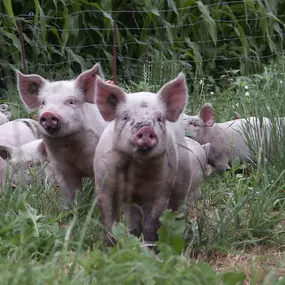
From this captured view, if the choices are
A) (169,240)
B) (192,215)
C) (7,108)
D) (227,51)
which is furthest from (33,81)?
(227,51)

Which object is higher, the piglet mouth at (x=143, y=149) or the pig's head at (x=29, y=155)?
the piglet mouth at (x=143, y=149)

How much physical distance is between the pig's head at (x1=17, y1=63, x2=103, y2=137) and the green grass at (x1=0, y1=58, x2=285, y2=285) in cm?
39

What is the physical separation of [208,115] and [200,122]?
0.37ft

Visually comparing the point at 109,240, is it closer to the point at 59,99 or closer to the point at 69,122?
the point at 69,122

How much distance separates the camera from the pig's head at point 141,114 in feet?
13.4

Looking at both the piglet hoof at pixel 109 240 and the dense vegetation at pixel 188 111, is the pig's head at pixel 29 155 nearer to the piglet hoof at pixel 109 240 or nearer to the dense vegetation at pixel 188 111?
the dense vegetation at pixel 188 111

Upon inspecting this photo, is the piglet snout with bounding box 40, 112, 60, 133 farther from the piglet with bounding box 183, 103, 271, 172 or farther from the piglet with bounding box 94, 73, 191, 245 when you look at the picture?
the piglet with bounding box 183, 103, 271, 172

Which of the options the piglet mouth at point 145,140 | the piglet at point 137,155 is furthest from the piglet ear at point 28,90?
the piglet mouth at point 145,140

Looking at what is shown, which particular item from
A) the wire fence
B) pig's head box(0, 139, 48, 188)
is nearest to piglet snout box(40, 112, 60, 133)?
pig's head box(0, 139, 48, 188)

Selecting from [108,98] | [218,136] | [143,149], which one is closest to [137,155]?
[143,149]

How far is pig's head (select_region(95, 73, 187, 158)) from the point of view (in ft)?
13.4

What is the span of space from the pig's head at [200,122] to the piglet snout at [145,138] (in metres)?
2.37

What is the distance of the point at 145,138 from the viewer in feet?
13.2

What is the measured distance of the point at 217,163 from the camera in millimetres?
6688
